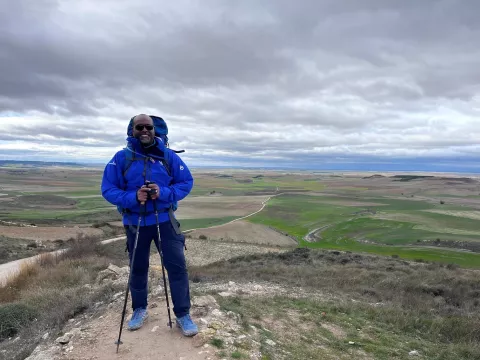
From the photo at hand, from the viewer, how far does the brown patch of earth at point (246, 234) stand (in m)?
47.3

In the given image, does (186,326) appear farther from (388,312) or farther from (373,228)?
(373,228)

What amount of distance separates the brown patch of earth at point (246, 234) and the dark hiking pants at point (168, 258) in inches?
1584

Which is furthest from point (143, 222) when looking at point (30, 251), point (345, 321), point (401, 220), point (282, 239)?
point (401, 220)

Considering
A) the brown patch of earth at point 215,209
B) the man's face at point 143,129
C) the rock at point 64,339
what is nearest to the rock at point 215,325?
the rock at point 64,339

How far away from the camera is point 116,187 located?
533 cm

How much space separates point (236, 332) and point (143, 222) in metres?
2.51

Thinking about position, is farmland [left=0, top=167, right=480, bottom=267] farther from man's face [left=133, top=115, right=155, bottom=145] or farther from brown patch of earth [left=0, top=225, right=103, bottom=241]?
man's face [left=133, top=115, right=155, bottom=145]

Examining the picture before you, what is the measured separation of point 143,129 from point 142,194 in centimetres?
96

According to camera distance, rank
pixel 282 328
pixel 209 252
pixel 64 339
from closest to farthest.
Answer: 1. pixel 64 339
2. pixel 282 328
3. pixel 209 252

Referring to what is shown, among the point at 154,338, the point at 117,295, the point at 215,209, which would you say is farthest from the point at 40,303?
the point at 215,209

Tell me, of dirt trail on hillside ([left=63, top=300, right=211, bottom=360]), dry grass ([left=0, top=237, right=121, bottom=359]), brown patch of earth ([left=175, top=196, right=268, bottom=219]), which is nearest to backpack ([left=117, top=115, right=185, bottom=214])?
dirt trail on hillside ([left=63, top=300, right=211, bottom=360])

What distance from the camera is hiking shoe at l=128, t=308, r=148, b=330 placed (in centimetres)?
583

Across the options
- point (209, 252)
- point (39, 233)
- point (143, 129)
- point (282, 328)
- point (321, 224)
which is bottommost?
point (321, 224)

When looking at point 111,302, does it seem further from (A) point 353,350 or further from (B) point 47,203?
(B) point 47,203
